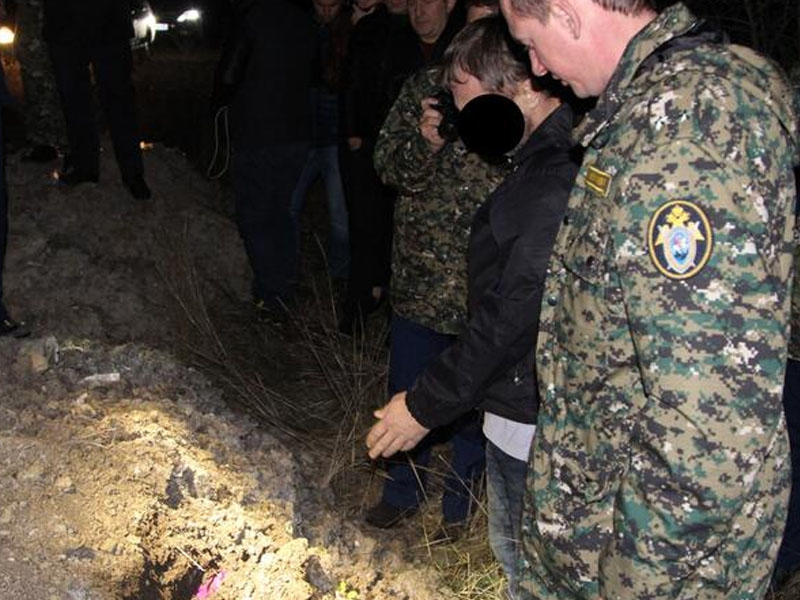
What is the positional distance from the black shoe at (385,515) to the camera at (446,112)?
1.50 meters

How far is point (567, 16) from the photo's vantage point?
4.54 feet

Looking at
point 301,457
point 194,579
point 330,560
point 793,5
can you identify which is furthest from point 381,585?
point 793,5

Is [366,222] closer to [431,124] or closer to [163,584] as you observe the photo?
[431,124]

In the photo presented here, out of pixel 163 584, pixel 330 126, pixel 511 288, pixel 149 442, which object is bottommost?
pixel 163 584

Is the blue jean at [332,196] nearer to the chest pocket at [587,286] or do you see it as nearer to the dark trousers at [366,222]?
the dark trousers at [366,222]

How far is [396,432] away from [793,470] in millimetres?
1786

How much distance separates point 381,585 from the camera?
2857 mm

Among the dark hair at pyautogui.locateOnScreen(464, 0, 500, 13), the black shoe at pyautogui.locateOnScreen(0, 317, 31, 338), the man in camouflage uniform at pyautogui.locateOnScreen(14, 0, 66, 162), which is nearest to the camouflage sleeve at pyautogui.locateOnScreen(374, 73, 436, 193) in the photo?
the dark hair at pyautogui.locateOnScreen(464, 0, 500, 13)

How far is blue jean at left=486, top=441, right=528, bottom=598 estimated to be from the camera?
2207 millimetres

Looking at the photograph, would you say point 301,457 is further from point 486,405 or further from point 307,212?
point 307,212

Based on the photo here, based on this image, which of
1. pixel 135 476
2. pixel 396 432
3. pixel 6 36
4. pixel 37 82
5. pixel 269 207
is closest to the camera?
pixel 396 432

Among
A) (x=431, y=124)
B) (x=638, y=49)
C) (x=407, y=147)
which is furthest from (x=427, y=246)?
(x=638, y=49)

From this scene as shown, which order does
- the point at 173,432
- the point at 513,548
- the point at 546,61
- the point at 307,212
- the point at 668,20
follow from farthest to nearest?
the point at 307,212, the point at 173,432, the point at 513,548, the point at 546,61, the point at 668,20

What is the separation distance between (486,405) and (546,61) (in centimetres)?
98
